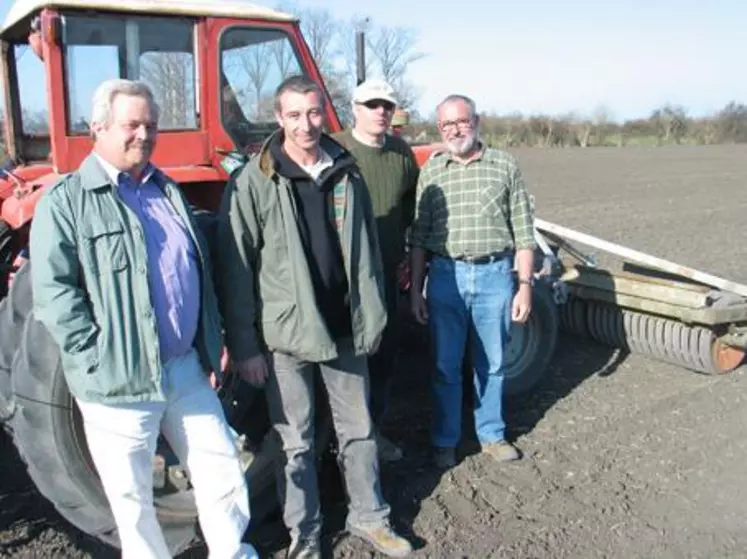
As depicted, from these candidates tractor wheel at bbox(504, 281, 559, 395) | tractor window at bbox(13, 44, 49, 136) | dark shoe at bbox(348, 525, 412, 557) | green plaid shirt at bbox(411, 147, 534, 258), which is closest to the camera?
dark shoe at bbox(348, 525, 412, 557)

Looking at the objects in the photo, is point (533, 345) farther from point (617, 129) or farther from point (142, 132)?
point (617, 129)

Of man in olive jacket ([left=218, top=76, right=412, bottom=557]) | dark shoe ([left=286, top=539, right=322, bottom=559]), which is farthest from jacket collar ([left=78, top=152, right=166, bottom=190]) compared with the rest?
dark shoe ([left=286, top=539, right=322, bottom=559])

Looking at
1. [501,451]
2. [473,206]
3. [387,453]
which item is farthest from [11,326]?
[501,451]

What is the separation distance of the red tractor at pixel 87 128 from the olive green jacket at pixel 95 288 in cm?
54

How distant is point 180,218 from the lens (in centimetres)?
281

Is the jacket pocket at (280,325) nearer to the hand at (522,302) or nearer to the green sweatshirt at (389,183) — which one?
the green sweatshirt at (389,183)

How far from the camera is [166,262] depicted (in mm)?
2703

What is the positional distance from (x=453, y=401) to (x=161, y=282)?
210 centimetres

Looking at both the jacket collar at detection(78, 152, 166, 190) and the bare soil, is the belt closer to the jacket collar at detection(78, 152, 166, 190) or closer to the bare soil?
the bare soil

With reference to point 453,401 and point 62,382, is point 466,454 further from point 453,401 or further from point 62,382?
point 62,382

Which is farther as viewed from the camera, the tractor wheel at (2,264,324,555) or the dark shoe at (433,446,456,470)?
the dark shoe at (433,446,456,470)

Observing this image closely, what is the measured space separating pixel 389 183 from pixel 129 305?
177 cm

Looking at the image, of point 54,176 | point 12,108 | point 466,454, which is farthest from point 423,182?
point 12,108

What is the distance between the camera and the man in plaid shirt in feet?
13.4
